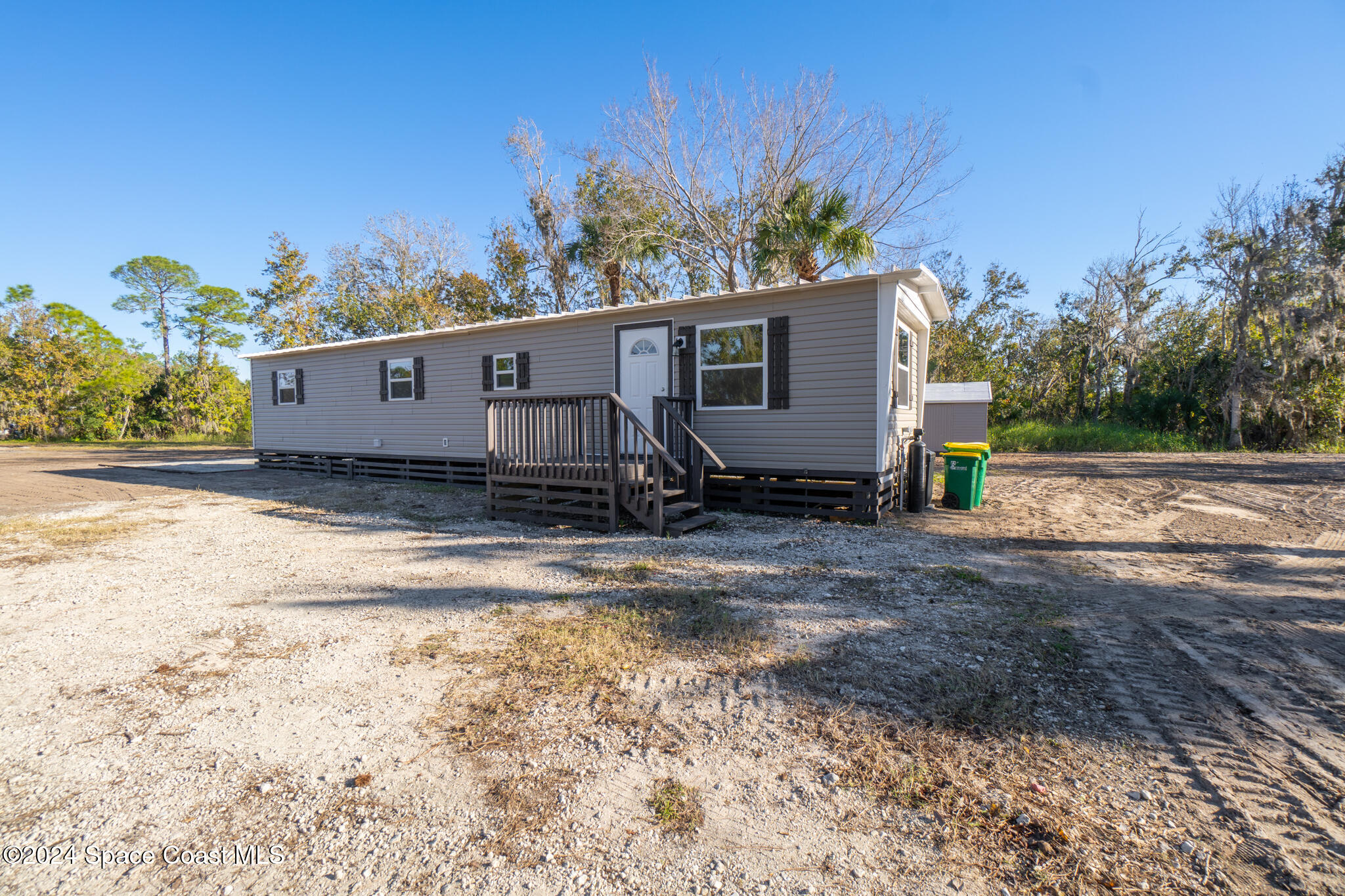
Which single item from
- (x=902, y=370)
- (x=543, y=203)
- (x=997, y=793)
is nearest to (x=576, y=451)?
(x=902, y=370)

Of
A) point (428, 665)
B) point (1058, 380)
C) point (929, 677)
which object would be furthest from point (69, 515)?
point (1058, 380)

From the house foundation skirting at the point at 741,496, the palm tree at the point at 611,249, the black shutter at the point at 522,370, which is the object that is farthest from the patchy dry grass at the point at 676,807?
the palm tree at the point at 611,249

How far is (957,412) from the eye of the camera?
662 inches

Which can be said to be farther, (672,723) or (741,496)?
(741,496)

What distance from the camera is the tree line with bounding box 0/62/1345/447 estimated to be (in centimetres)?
1496

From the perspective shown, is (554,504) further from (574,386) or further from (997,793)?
(997,793)

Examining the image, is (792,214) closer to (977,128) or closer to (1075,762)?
(977,128)

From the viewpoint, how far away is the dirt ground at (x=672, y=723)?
66.8 inches

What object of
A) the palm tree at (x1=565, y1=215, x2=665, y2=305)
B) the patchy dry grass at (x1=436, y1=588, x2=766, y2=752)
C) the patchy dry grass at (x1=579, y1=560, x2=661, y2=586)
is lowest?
the patchy dry grass at (x1=436, y1=588, x2=766, y2=752)

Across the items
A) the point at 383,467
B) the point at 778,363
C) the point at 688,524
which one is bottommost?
the point at 688,524

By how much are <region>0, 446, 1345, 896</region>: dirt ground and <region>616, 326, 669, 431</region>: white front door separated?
3.63 m

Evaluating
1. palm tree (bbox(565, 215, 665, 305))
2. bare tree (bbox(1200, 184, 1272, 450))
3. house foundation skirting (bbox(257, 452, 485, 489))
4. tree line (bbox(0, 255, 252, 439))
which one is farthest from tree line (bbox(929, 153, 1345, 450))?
tree line (bbox(0, 255, 252, 439))

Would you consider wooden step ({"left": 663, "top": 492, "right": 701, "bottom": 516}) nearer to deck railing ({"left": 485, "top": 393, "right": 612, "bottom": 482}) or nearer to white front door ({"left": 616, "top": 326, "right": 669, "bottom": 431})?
deck railing ({"left": 485, "top": 393, "right": 612, "bottom": 482})

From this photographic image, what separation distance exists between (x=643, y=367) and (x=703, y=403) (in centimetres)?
114
